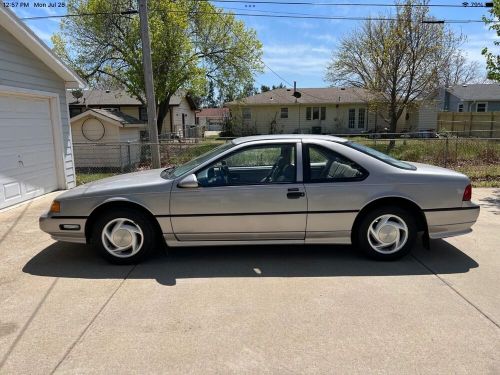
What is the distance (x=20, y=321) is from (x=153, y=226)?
1.66 m

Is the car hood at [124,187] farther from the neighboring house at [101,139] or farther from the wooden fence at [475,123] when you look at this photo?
the wooden fence at [475,123]

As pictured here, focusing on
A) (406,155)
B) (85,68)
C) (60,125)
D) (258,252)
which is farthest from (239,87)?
(258,252)

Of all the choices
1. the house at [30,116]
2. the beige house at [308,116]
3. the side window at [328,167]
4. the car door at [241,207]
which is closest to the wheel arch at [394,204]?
the side window at [328,167]

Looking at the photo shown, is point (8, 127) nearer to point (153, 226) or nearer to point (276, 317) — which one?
point (153, 226)

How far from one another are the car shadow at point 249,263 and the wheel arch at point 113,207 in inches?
17.3

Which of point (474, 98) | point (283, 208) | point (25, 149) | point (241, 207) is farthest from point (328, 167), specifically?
point (474, 98)

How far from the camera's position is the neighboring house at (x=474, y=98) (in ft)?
113

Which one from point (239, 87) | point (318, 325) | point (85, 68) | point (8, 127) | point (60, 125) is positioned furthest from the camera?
point (239, 87)

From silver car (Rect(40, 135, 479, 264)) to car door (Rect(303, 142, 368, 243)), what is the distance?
1 cm

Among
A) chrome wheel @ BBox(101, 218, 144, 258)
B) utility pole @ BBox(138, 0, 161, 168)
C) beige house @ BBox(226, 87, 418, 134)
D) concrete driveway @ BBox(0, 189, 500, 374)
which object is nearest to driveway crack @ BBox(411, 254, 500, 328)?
concrete driveway @ BBox(0, 189, 500, 374)

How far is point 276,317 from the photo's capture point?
11.6 feet

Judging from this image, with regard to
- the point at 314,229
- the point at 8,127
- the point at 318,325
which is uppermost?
the point at 8,127

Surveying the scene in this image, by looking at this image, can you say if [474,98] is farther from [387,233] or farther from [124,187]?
[124,187]

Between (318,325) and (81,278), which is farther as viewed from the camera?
(81,278)
